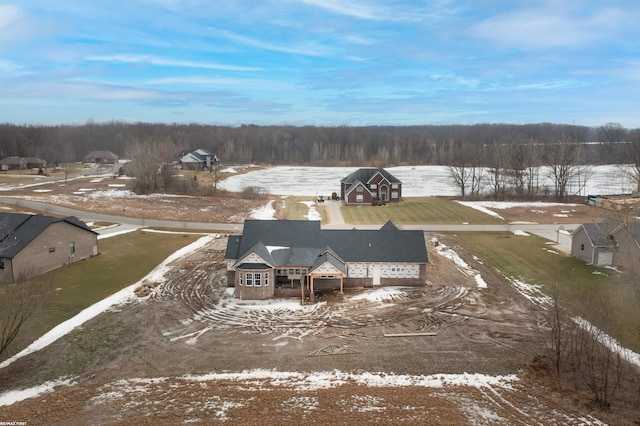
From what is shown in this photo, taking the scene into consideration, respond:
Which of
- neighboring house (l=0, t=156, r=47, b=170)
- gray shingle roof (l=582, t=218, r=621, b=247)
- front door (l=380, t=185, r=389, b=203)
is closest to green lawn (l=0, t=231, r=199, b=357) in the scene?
front door (l=380, t=185, r=389, b=203)

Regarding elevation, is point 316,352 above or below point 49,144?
below

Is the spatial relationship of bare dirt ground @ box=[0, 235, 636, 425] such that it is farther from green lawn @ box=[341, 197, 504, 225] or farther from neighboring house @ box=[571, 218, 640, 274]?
green lawn @ box=[341, 197, 504, 225]

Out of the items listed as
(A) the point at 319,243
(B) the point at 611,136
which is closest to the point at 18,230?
(A) the point at 319,243

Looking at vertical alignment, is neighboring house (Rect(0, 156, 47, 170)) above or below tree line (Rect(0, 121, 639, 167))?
below

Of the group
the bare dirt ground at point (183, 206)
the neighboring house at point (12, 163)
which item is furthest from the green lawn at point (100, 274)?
the neighboring house at point (12, 163)

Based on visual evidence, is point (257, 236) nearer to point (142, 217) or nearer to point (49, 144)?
point (142, 217)

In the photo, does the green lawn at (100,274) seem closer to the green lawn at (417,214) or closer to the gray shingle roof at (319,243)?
the gray shingle roof at (319,243)

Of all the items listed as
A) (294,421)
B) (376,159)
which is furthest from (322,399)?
(376,159)
